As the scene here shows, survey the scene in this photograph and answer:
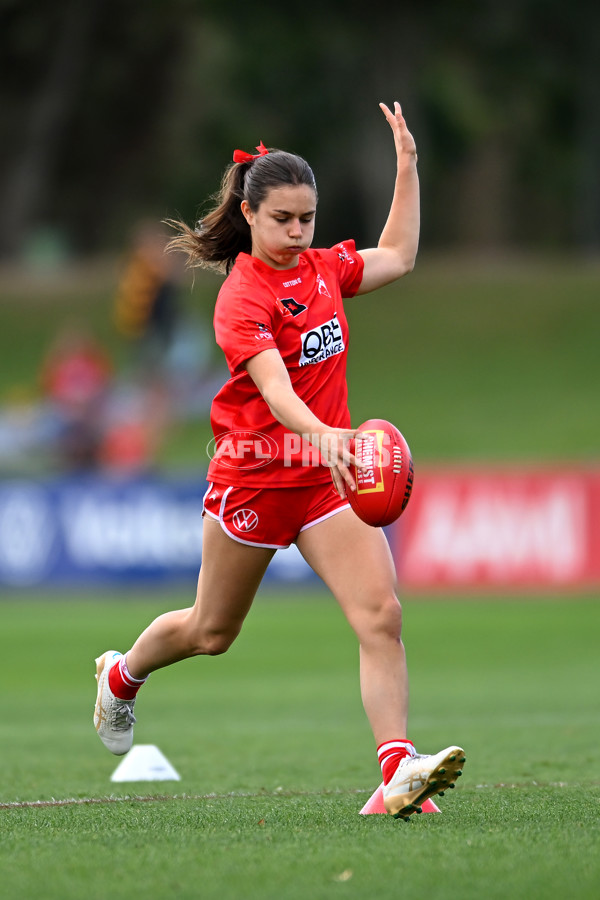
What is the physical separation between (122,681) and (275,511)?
1199 millimetres

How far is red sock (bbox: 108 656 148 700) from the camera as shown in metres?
6.26

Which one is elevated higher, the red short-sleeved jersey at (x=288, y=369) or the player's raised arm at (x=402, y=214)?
the player's raised arm at (x=402, y=214)

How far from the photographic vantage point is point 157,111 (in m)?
43.0

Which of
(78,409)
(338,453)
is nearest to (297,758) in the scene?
(338,453)

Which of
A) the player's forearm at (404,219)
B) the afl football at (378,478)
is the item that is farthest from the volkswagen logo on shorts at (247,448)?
the player's forearm at (404,219)

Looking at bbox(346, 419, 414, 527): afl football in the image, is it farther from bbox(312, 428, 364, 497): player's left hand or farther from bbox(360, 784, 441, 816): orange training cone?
bbox(360, 784, 441, 816): orange training cone

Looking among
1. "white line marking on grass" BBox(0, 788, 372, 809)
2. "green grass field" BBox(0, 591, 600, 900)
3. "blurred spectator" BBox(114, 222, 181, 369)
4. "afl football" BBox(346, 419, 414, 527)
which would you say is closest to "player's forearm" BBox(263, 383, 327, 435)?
"afl football" BBox(346, 419, 414, 527)

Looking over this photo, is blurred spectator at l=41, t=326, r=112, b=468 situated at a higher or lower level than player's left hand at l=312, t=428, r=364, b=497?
higher

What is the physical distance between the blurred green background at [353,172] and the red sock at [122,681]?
1918 centimetres

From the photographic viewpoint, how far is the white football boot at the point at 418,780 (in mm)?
4984

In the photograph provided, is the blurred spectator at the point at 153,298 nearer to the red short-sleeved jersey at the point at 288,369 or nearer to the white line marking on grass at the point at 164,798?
the white line marking on grass at the point at 164,798

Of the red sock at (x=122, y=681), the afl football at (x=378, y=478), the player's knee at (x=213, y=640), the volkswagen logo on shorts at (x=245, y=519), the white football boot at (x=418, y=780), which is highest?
the afl football at (x=378, y=478)

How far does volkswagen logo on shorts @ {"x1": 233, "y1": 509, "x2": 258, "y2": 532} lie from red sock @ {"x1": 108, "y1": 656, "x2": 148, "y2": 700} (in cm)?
99

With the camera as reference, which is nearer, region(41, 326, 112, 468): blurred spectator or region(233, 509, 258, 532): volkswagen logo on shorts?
region(233, 509, 258, 532): volkswagen logo on shorts
